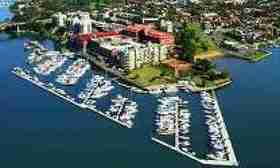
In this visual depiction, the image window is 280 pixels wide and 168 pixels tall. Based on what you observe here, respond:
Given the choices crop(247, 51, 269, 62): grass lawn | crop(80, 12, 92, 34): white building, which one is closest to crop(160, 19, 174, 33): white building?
crop(80, 12, 92, 34): white building

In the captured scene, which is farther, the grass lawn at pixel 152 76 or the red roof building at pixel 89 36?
the red roof building at pixel 89 36

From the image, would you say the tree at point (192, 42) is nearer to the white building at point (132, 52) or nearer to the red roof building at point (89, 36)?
the white building at point (132, 52)

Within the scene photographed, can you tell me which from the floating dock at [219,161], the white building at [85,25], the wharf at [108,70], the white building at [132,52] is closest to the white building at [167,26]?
the white building at [132,52]

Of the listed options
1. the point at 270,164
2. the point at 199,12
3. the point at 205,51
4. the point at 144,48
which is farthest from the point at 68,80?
the point at 199,12

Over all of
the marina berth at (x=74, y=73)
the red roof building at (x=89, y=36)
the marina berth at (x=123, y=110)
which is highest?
the red roof building at (x=89, y=36)

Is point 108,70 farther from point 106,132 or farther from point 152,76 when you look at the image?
point 106,132

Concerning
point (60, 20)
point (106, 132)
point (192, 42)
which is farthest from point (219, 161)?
point (60, 20)

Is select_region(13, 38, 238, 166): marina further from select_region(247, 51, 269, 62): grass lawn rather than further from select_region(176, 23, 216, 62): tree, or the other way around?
select_region(247, 51, 269, 62): grass lawn
